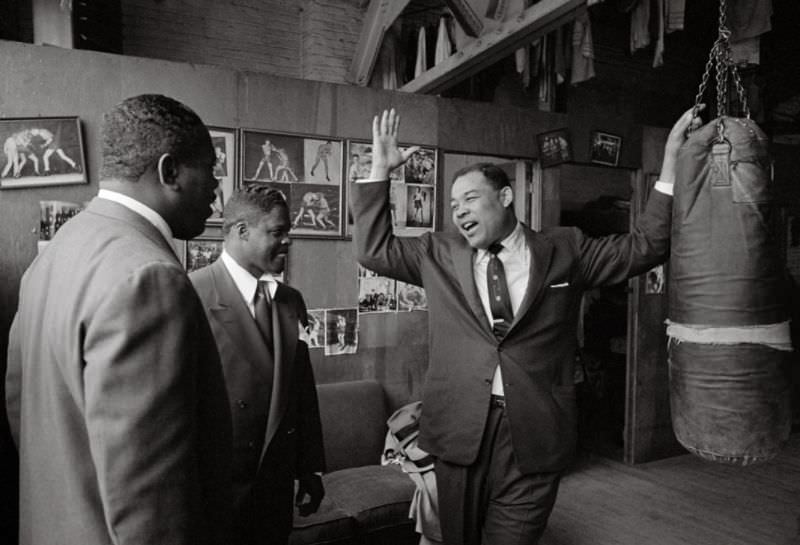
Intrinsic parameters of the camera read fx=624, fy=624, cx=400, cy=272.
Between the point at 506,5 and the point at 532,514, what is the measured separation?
287 centimetres

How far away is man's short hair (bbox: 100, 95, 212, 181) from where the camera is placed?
4.38 ft

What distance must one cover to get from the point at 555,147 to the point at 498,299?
9.12 feet

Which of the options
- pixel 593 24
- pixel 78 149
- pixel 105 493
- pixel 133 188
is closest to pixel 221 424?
pixel 105 493

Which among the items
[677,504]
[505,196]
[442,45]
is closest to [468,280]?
[505,196]

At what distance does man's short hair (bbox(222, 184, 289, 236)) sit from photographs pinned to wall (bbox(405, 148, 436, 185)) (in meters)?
2.07

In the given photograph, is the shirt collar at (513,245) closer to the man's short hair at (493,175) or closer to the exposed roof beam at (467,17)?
the man's short hair at (493,175)

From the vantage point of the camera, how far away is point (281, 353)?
232 centimetres

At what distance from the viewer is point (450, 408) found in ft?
8.24

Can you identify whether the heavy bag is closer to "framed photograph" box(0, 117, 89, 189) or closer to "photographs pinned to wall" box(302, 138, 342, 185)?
"photographs pinned to wall" box(302, 138, 342, 185)

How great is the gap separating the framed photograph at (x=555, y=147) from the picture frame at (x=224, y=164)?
8.01 feet

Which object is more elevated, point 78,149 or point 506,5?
point 506,5

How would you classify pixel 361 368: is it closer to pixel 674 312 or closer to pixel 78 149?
pixel 78 149

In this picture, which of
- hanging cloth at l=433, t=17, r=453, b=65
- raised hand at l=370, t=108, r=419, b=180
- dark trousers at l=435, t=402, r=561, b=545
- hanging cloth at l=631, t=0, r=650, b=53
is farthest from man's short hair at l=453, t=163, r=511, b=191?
hanging cloth at l=631, t=0, r=650, b=53

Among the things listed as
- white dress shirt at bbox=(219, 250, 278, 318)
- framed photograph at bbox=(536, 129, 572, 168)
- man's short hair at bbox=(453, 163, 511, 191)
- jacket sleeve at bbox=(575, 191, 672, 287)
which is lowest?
white dress shirt at bbox=(219, 250, 278, 318)
